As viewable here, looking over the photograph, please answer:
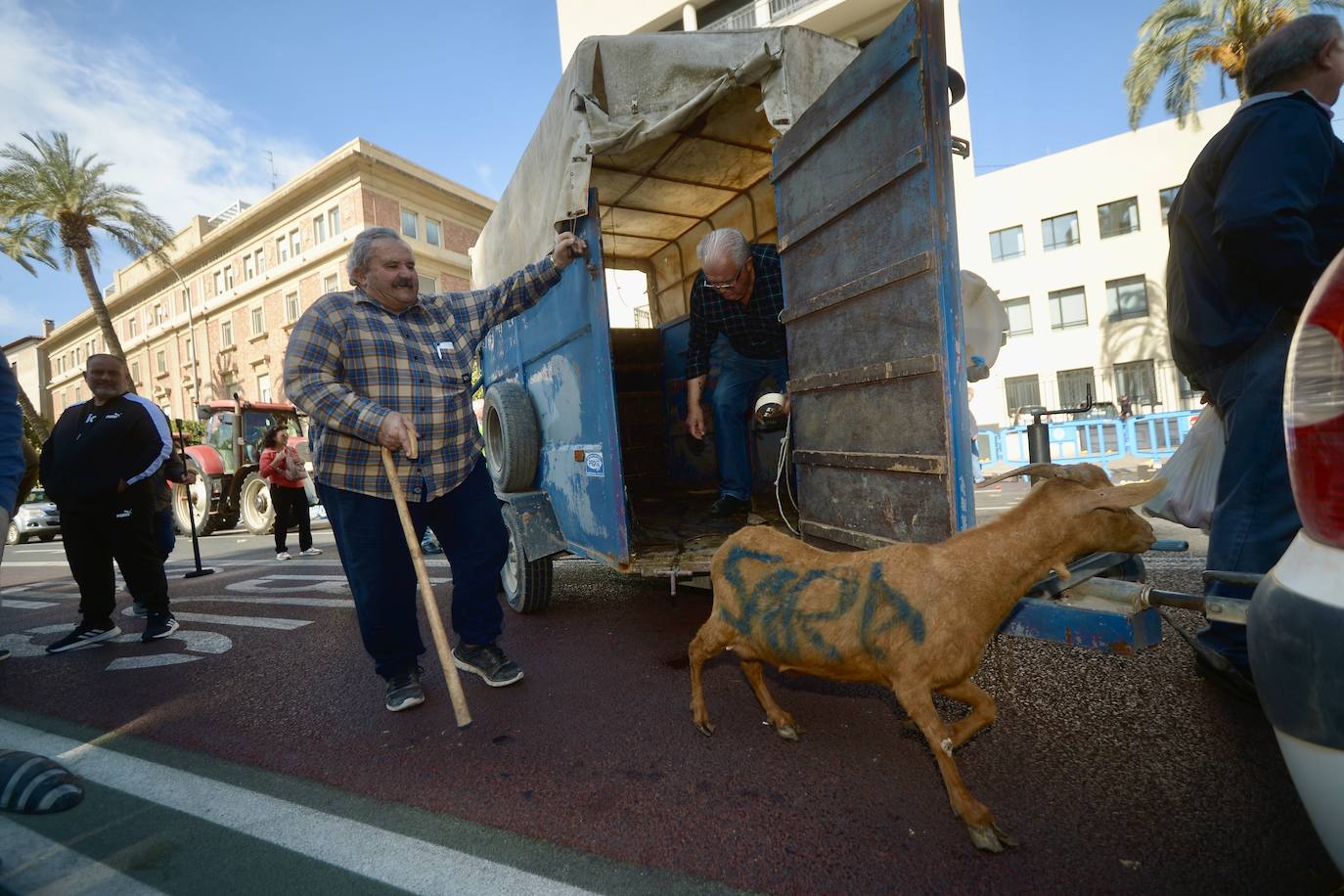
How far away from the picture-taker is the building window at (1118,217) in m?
23.1

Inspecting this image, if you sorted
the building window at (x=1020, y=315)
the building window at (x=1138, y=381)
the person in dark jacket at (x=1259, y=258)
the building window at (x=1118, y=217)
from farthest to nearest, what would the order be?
the building window at (x=1020, y=315), the building window at (x=1118, y=217), the building window at (x=1138, y=381), the person in dark jacket at (x=1259, y=258)

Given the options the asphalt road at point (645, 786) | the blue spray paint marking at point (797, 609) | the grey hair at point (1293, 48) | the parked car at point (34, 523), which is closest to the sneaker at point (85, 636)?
the asphalt road at point (645, 786)

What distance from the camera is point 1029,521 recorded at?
1.92m

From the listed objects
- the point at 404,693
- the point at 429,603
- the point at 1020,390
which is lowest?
the point at 404,693

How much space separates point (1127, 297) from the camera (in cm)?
2345

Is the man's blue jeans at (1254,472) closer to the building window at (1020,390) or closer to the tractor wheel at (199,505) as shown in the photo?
the tractor wheel at (199,505)

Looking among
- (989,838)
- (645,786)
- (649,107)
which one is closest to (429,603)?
(645,786)

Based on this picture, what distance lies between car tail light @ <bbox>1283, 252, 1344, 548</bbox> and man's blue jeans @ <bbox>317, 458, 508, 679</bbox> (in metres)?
2.94

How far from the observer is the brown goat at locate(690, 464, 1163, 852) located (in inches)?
72.2

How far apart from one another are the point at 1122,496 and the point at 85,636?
20.2 feet

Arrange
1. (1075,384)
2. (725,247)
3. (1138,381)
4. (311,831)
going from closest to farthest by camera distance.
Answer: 1. (311,831)
2. (725,247)
3. (1138,381)
4. (1075,384)

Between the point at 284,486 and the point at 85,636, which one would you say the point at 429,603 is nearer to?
the point at 85,636

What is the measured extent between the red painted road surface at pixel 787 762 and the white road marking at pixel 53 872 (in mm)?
605

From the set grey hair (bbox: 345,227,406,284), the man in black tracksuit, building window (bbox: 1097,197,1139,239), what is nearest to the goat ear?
grey hair (bbox: 345,227,406,284)
